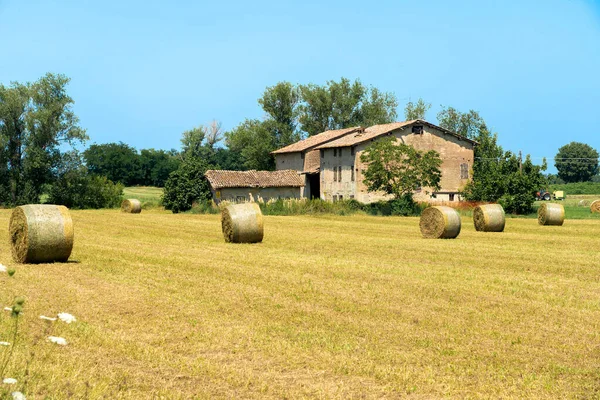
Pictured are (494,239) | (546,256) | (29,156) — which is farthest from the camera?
(29,156)

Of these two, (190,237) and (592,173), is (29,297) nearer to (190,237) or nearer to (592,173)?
(190,237)

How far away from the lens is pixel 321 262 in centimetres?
1866

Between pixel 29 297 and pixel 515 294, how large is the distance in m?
9.24

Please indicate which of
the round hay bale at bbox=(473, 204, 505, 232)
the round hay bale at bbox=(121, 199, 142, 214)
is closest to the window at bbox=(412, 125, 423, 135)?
the round hay bale at bbox=(121, 199, 142, 214)

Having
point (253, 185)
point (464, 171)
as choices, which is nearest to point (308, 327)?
point (253, 185)

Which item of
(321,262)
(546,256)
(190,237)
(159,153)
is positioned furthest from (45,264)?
(159,153)

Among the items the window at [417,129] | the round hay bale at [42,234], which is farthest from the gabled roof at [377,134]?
the round hay bale at [42,234]

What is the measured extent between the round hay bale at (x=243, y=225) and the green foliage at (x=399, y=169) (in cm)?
3088

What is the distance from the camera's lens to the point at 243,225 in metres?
25.1

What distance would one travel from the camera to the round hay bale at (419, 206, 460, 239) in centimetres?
2847

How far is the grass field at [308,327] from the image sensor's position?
26.0 ft

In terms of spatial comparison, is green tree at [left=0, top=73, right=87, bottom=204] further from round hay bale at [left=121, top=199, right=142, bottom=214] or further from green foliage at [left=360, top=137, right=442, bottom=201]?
green foliage at [left=360, top=137, right=442, bottom=201]

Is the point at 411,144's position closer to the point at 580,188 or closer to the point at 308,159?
the point at 308,159

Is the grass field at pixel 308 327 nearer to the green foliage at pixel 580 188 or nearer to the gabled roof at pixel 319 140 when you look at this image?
the gabled roof at pixel 319 140
